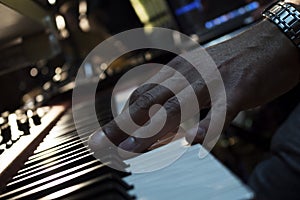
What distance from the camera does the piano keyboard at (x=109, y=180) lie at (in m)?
0.55

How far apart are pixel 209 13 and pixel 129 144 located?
98.0 inches

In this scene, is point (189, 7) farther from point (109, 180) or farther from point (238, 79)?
point (109, 180)

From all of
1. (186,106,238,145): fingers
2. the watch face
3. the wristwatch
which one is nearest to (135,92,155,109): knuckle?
(186,106,238,145): fingers

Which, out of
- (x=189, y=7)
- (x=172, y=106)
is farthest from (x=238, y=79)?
(x=189, y=7)

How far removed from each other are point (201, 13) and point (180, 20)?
6.0 inches

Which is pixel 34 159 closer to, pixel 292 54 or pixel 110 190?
pixel 110 190

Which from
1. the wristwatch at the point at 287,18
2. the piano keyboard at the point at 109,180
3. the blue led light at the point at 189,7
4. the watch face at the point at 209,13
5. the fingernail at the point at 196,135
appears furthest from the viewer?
the blue led light at the point at 189,7

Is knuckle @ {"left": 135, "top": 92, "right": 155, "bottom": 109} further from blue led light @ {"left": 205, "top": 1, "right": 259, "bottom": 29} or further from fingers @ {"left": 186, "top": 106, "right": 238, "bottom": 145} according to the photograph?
blue led light @ {"left": 205, "top": 1, "right": 259, "bottom": 29}

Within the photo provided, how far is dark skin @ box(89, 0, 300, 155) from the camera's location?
2.75 ft

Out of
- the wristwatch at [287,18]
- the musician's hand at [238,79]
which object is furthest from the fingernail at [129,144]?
the wristwatch at [287,18]

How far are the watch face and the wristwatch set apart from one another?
159cm

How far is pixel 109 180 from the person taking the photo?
61 cm

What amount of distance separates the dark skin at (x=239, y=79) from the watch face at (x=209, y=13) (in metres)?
1.65

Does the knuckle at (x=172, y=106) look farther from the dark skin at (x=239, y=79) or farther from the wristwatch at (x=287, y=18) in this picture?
the wristwatch at (x=287, y=18)
